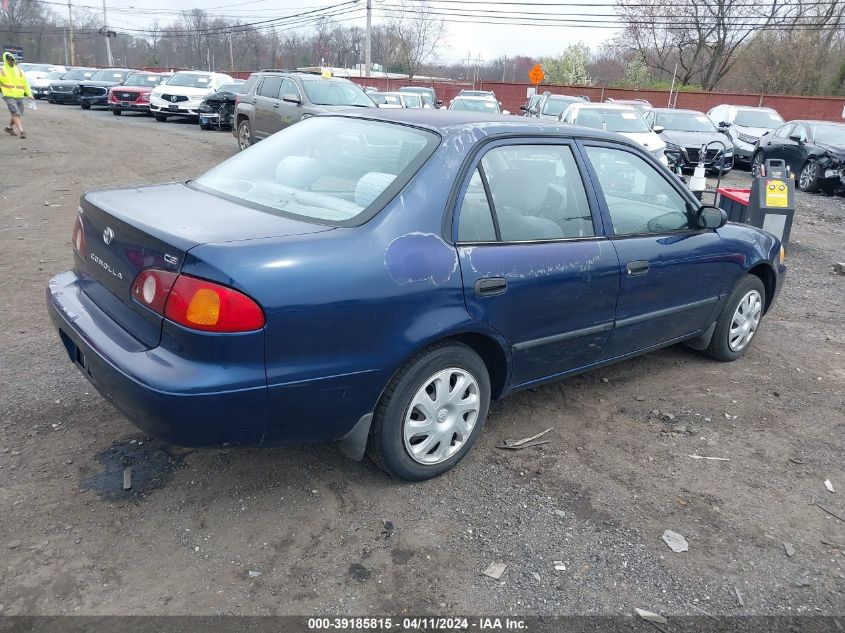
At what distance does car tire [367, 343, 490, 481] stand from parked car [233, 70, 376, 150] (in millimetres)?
9845

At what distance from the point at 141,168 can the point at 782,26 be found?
38.7 metres

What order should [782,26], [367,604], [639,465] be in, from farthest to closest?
[782,26]
[639,465]
[367,604]

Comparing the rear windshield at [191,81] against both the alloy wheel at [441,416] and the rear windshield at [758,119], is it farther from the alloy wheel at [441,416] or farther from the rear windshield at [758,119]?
the alloy wheel at [441,416]

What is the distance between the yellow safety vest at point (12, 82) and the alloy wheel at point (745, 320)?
15.8 metres

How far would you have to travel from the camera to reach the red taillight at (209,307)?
2.44 m

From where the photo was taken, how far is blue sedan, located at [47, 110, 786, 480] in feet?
8.23

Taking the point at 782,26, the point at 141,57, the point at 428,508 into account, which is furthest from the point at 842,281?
the point at 141,57

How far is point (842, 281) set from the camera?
7.64m

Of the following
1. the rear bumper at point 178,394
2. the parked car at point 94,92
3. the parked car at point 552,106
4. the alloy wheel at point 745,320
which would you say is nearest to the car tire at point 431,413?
the rear bumper at point 178,394

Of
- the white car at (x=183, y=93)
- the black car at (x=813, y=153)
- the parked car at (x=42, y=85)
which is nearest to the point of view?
the black car at (x=813, y=153)

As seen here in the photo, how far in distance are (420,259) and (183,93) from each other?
2231 cm

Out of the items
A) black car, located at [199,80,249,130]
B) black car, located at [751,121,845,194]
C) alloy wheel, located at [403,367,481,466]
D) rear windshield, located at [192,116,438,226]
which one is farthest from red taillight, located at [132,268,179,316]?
black car, located at [199,80,249,130]

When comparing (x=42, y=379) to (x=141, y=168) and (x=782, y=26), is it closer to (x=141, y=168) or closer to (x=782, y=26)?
(x=141, y=168)

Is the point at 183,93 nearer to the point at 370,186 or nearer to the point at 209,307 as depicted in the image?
the point at 370,186
